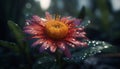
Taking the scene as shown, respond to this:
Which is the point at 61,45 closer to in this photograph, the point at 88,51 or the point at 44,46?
the point at 44,46

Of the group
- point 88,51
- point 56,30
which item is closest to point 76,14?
point 88,51

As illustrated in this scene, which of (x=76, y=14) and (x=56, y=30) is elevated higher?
(x=76, y=14)

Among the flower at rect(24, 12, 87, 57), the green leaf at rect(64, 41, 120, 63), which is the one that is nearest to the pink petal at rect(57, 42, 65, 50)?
the flower at rect(24, 12, 87, 57)

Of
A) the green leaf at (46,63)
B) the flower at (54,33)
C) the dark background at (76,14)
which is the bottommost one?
the green leaf at (46,63)

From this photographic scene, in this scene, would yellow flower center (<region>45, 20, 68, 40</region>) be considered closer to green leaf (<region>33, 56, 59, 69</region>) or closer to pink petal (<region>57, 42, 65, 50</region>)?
pink petal (<region>57, 42, 65, 50</region>)

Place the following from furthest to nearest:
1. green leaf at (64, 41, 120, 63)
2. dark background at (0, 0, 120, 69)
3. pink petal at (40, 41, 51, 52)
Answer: dark background at (0, 0, 120, 69)
green leaf at (64, 41, 120, 63)
pink petal at (40, 41, 51, 52)

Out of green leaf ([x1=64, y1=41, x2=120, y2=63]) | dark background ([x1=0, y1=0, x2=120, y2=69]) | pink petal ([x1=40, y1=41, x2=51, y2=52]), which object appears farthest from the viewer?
dark background ([x1=0, y1=0, x2=120, y2=69])

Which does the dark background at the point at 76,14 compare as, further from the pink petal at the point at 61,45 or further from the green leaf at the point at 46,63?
the pink petal at the point at 61,45

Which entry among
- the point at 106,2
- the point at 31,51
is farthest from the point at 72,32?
the point at 106,2

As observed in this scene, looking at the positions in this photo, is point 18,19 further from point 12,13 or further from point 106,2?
point 106,2

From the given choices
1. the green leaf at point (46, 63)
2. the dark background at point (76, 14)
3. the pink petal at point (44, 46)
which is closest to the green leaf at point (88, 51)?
the green leaf at point (46, 63)

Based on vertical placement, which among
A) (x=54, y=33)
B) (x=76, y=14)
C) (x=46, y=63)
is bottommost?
(x=46, y=63)

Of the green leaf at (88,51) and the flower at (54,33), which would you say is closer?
the flower at (54,33)
